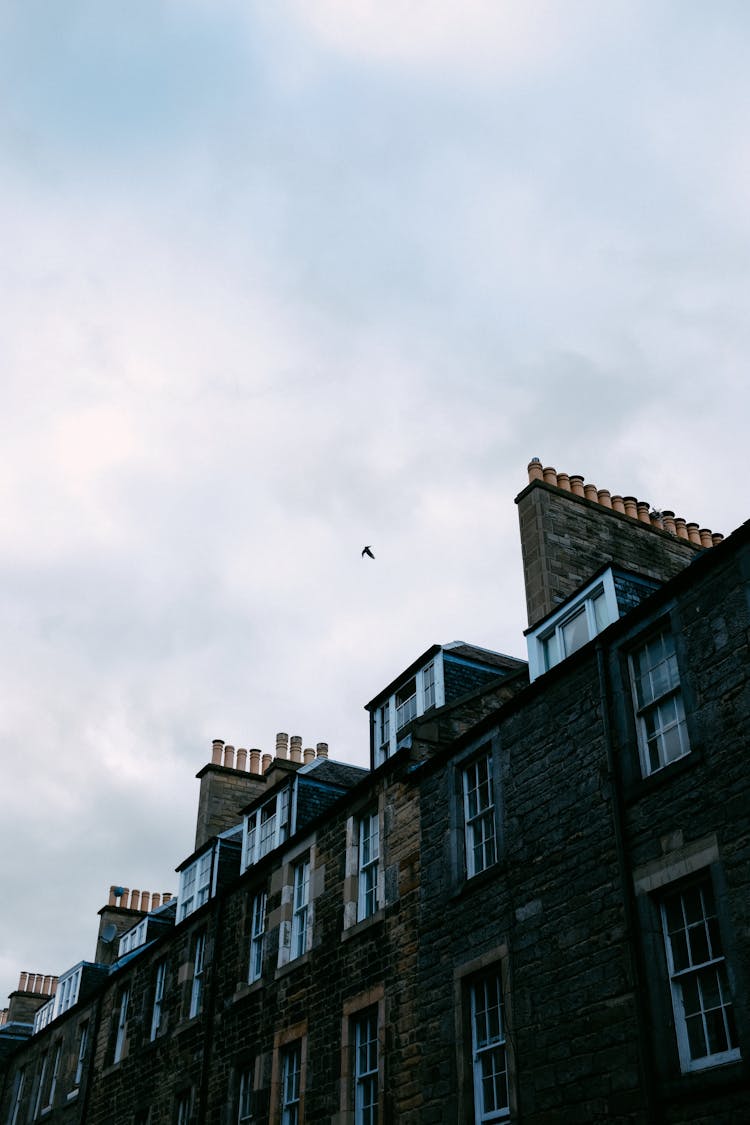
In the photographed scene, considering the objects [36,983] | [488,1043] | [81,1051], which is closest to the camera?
[488,1043]

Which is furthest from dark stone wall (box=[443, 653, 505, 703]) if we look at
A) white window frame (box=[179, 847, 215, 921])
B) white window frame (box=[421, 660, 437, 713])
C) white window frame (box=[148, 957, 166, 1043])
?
white window frame (box=[148, 957, 166, 1043])

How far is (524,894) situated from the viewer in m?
13.9

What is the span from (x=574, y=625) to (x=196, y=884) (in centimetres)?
1422

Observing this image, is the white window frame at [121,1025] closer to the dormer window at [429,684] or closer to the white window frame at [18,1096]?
the white window frame at [18,1096]

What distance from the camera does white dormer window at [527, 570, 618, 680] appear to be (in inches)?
604

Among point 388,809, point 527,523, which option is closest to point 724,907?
point 388,809

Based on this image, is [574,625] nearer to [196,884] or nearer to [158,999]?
[196,884]

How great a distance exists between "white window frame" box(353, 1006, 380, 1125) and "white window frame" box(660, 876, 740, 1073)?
6022 mm

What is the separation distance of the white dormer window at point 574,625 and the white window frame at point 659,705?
1.68 metres

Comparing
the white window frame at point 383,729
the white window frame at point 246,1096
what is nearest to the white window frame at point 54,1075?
the white window frame at point 246,1096

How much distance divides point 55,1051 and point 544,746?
74.4 ft

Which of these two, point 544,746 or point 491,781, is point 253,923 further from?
point 544,746

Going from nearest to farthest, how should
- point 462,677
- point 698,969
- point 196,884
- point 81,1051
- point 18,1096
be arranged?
point 698,969 → point 462,677 → point 196,884 → point 81,1051 → point 18,1096

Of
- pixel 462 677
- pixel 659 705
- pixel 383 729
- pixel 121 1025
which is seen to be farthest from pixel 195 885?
pixel 659 705
